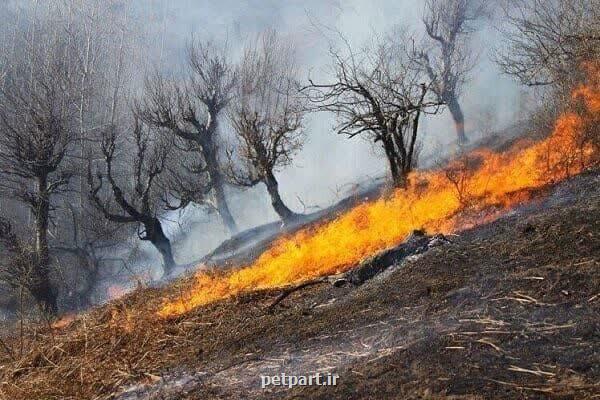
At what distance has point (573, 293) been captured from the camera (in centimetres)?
438

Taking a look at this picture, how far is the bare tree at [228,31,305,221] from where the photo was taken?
23.4 m

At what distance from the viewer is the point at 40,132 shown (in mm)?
19922

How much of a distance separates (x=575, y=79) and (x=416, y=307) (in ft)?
37.8

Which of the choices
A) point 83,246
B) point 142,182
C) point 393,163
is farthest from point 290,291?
point 83,246

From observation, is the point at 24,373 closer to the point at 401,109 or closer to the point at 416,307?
the point at 416,307

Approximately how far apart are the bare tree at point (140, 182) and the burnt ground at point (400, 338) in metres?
15.8

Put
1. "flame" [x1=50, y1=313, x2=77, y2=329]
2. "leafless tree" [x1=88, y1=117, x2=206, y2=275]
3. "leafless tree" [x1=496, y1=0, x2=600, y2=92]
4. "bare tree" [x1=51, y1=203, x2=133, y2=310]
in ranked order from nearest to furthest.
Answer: "flame" [x1=50, y1=313, x2=77, y2=329] < "leafless tree" [x1=496, y1=0, x2=600, y2=92] < "leafless tree" [x1=88, y1=117, x2=206, y2=275] < "bare tree" [x1=51, y1=203, x2=133, y2=310]

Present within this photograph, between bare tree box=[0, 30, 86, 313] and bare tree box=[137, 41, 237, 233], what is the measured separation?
399 cm

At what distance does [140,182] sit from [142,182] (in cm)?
354

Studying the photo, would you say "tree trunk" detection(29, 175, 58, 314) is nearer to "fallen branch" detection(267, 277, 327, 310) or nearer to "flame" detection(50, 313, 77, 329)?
"flame" detection(50, 313, 77, 329)

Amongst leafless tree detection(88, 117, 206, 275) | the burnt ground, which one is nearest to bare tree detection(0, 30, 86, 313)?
leafless tree detection(88, 117, 206, 275)

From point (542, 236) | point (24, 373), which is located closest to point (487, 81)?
point (542, 236)

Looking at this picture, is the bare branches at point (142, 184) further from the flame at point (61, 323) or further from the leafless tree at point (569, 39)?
the leafless tree at point (569, 39)

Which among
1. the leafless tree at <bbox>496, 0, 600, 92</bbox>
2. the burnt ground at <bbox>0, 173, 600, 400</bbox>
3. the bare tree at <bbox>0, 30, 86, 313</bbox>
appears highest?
the bare tree at <bbox>0, 30, 86, 313</bbox>
